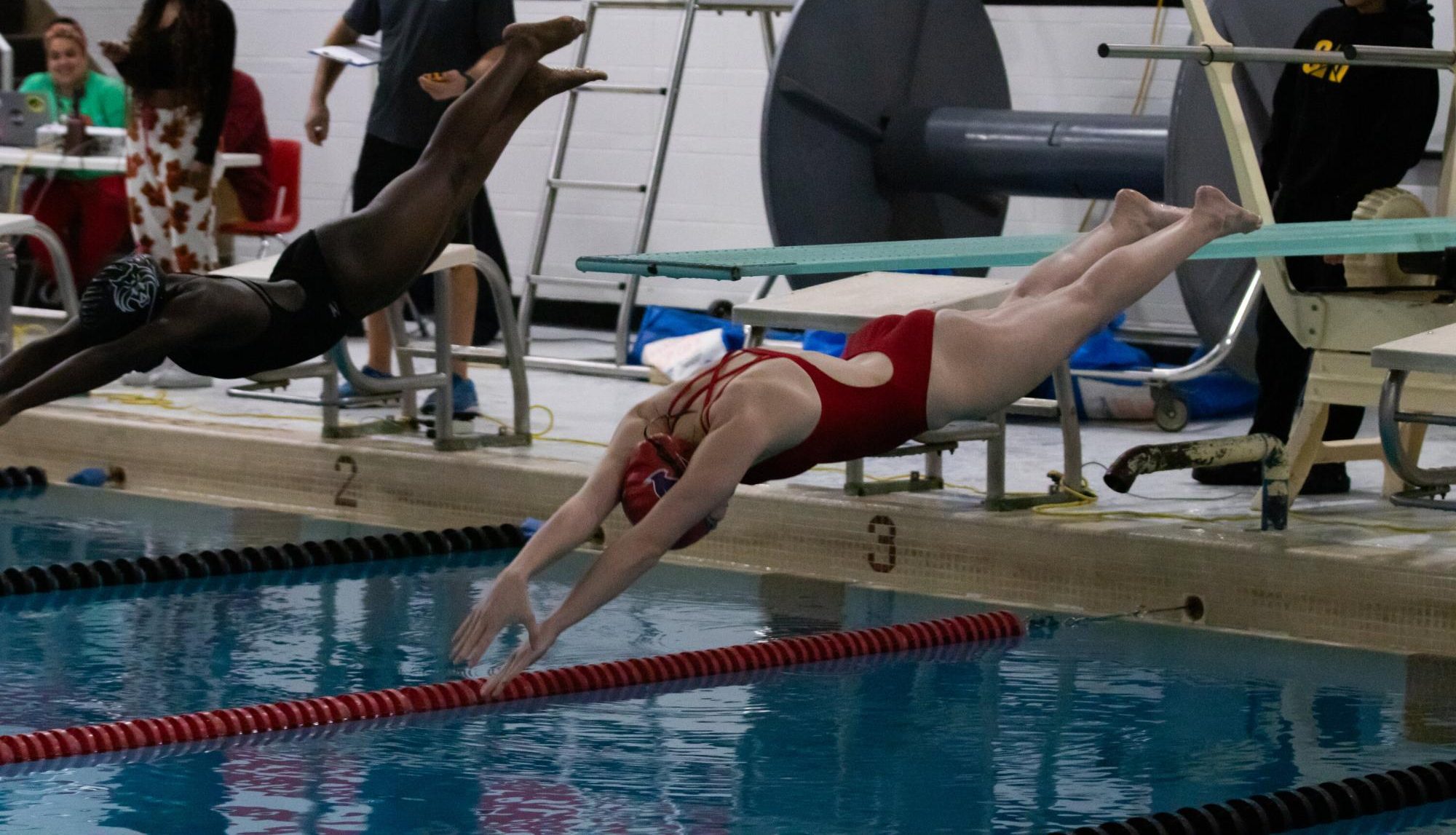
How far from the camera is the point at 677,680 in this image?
4582mm

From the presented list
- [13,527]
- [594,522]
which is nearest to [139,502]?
[13,527]

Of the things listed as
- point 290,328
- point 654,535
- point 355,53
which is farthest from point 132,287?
point 355,53

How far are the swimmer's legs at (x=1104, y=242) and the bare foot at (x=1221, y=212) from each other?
15cm

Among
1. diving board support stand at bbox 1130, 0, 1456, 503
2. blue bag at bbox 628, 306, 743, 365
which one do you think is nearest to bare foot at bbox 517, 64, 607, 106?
diving board support stand at bbox 1130, 0, 1456, 503

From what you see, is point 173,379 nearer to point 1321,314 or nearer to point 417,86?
point 417,86

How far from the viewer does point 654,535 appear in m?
3.54

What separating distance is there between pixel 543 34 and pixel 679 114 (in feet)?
18.4

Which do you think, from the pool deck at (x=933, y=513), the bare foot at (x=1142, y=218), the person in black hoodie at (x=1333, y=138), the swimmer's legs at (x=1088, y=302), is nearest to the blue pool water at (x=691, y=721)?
the pool deck at (x=933, y=513)

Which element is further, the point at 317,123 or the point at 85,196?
the point at 85,196

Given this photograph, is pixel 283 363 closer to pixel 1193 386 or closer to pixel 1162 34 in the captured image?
pixel 1193 386

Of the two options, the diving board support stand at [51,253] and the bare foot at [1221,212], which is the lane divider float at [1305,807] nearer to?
the bare foot at [1221,212]

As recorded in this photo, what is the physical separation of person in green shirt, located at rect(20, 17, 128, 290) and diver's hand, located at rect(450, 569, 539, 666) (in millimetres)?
7271

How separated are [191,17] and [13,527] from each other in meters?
2.01

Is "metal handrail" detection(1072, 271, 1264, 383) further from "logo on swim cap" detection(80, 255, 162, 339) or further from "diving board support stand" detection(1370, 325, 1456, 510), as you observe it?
"logo on swim cap" detection(80, 255, 162, 339)
